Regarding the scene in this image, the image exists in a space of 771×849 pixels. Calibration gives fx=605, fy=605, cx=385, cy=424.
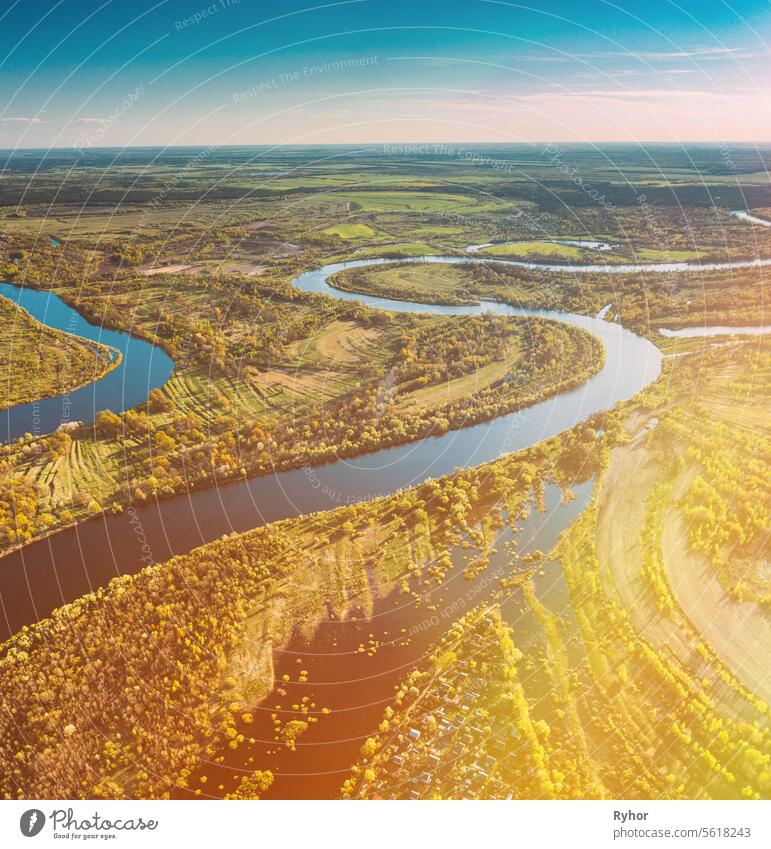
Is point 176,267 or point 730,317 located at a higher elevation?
point 176,267

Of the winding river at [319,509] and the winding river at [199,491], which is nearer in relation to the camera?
the winding river at [319,509]

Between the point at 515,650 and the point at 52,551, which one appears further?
the point at 52,551

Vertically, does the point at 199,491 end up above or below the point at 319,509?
above

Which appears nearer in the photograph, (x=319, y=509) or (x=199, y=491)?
(x=319, y=509)

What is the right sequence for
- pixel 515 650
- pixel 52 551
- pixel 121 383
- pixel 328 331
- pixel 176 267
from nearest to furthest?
pixel 515 650, pixel 52 551, pixel 121 383, pixel 328 331, pixel 176 267
